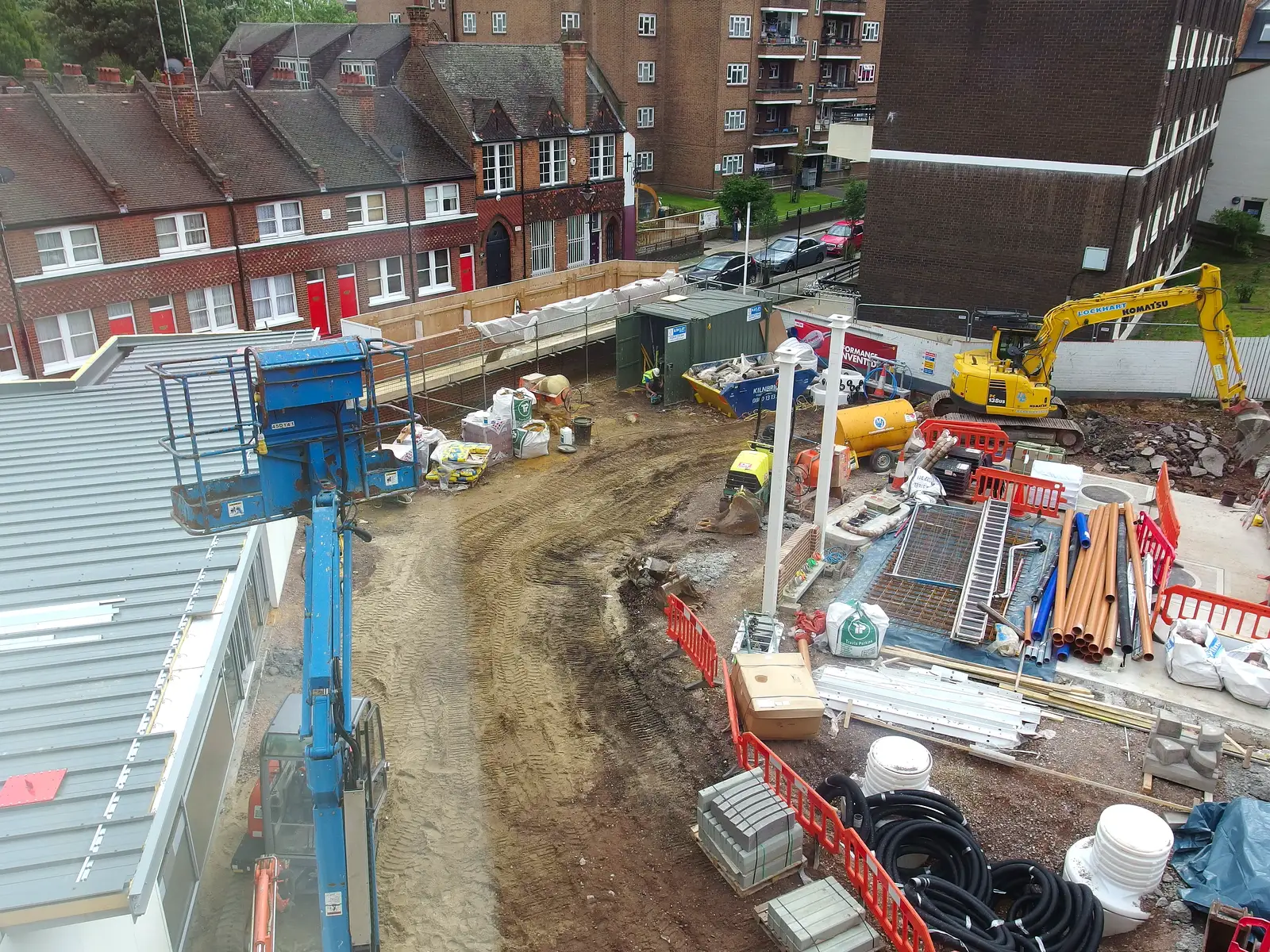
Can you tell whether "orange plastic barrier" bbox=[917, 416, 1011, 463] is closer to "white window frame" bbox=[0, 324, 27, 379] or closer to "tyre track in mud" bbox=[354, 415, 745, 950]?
"tyre track in mud" bbox=[354, 415, 745, 950]

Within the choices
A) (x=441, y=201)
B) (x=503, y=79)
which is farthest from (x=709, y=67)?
(x=441, y=201)

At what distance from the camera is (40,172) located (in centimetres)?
2455

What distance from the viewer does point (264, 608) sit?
53.0 ft

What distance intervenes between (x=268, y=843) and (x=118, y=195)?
20.9 metres

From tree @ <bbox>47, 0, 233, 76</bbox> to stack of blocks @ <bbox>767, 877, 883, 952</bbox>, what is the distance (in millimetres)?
55619

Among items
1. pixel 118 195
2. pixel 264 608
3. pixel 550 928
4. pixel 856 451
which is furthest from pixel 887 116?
pixel 550 928

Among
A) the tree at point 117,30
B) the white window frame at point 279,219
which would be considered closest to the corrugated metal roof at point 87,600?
the white window frame at point 279,219

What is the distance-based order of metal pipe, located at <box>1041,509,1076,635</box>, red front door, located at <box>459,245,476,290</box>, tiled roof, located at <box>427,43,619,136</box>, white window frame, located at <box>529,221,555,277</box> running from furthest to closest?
white window frame, located at <box>529,221,555,277</box> → red front door, located at <box>459,245,476,290</box> → tiled roof, located at <box>427,43,619,136</box> → metal pipe, located at <box>1041,509,1076,635</box>

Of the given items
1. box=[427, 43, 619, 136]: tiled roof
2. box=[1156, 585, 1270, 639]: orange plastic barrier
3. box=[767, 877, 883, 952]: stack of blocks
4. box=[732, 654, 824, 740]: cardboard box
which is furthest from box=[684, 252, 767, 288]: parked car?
box=[767, 877, 883, 952]: stack of blocks

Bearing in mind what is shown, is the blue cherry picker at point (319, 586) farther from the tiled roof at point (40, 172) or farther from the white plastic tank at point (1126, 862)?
the tiled roof at point (40, 172)

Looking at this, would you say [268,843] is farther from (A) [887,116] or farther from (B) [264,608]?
(A) [887,116]

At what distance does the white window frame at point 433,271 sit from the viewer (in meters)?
33.3

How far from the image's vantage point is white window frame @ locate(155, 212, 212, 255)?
1043 inches

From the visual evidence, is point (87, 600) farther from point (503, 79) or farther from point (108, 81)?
point (503, 79)
